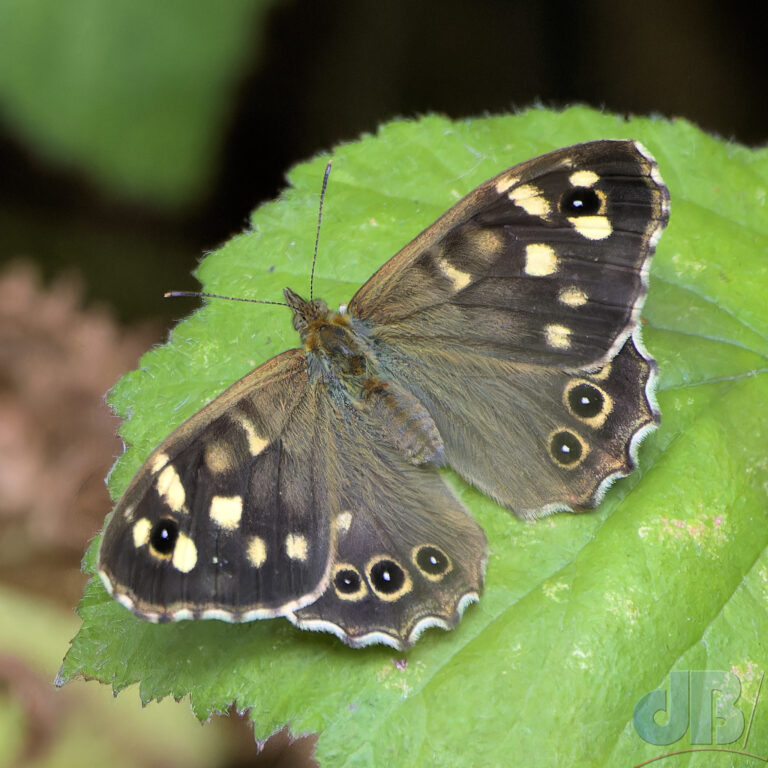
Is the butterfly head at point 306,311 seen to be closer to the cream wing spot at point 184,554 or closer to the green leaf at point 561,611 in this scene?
the green leaf at point 561,611

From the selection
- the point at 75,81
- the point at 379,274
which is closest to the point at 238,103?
the point at 75,81

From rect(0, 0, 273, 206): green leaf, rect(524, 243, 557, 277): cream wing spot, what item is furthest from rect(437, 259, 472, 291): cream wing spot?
rect(0, 0, 273, 206): green leaf

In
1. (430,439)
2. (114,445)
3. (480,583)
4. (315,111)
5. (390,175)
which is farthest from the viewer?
(315,111)

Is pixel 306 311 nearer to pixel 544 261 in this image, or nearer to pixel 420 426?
pixel 420 426

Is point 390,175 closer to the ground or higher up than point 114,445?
higher up

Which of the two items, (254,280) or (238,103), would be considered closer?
(254,280)

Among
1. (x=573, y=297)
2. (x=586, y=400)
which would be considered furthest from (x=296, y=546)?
(x=573, y=297)

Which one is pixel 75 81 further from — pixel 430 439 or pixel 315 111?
pixel 430 439
